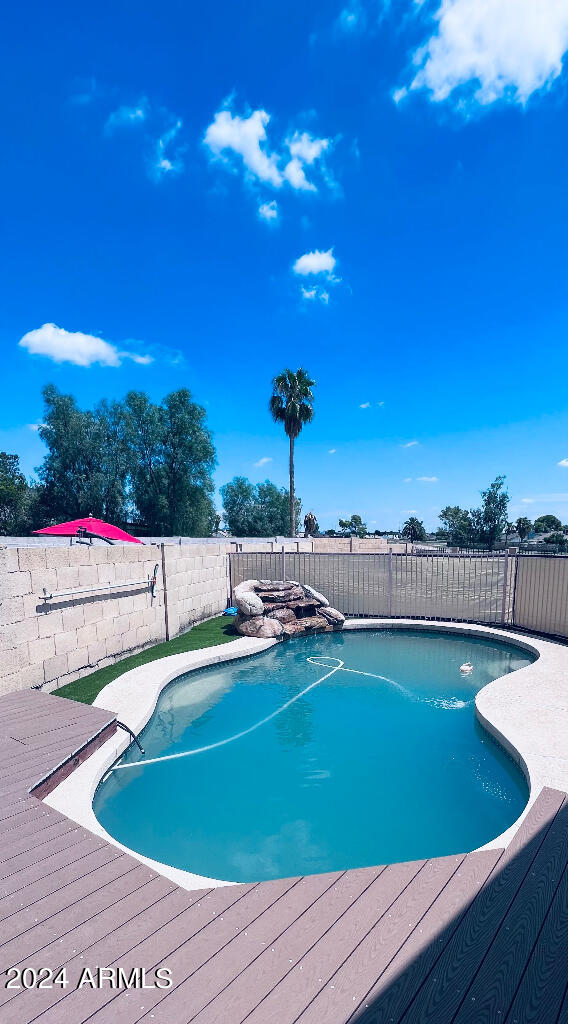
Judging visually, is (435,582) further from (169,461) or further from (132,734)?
(169,461)

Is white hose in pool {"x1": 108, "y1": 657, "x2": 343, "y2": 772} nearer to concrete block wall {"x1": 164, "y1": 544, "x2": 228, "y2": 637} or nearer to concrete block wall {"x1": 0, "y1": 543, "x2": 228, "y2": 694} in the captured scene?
concrete block wall {"x1": 0, "y1": 543, "x2": 228, "y2": 694}

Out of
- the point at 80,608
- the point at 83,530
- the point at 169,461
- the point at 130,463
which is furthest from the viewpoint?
the point at 169,461

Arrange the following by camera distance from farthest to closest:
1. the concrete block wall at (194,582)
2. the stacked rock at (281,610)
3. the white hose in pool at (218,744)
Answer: the stacked rock at (281,610)
the concrete block wall at (194,582)
the white hose in pool at (218,744)

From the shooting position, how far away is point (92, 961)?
7.09ft

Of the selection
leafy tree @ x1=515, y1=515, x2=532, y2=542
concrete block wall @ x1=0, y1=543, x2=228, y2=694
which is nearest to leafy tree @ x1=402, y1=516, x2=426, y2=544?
leafy tree @ x1=515, y1=515, x2=532, y2=542

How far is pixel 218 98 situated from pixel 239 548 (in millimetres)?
11408

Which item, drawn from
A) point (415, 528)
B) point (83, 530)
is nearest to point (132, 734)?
point (83, 530)

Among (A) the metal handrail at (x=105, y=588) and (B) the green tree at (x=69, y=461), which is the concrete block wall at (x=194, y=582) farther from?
(B) the green tree at (x=69, y=461)

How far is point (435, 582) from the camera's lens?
39.0ft

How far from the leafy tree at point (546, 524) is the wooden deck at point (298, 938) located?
287ft

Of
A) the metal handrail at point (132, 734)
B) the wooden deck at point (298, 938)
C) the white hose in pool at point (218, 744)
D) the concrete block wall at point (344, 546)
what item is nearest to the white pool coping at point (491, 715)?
the metal handrail at point (132, 734)

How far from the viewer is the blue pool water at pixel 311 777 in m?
4.08

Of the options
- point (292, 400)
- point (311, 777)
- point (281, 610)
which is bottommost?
point (311, 777)

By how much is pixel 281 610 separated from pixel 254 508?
34.2 meters
